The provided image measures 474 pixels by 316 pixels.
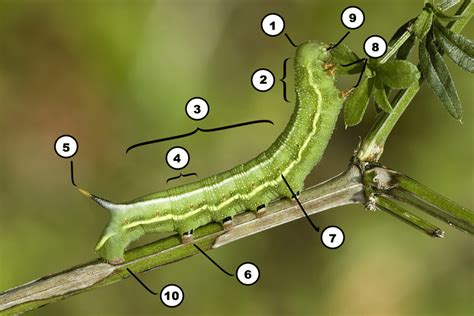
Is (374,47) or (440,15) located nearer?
(440,15)

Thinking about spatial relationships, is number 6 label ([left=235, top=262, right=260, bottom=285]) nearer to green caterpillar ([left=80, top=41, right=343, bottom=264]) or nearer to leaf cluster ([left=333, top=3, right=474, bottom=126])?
green caterpillar ([left=80, top=41, right=343, bottom=264])

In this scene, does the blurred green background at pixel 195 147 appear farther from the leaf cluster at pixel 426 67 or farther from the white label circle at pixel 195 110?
the leaf cluster at pixel 426 67

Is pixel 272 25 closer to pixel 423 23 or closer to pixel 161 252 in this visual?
pixel 423 23

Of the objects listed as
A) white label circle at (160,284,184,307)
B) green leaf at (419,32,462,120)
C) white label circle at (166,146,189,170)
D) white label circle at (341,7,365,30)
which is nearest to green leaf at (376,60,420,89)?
green leaf at (419,32,462,120)

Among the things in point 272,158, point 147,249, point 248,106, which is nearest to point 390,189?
point 272,158

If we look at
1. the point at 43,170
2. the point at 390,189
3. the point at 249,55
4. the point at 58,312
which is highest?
the point at 249,55

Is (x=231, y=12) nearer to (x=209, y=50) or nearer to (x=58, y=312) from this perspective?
(x=209, y=50)

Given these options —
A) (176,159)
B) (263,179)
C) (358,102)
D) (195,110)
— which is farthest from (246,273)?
(358,102)
